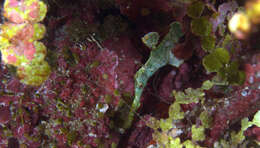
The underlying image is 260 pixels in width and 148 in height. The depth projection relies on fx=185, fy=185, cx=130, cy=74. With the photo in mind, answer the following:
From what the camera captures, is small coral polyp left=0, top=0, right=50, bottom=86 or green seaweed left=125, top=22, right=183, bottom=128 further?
green seaweed left=125, top=22, right=183, bottom=128

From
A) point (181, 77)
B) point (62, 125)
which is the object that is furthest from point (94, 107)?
point (181, 77)

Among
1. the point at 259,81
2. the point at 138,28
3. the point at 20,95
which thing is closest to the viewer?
the point at 259,81

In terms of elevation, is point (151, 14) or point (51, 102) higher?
point (151, 14)

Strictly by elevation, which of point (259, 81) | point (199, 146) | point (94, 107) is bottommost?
point (199, 146)

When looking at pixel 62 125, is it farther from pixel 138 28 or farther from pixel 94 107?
pixel 138 28

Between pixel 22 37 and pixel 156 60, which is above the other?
pixel 22 37

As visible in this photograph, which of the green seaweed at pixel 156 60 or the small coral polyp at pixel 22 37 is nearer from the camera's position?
the small coral polyp at pixel 22 37

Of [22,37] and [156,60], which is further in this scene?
[156,60]

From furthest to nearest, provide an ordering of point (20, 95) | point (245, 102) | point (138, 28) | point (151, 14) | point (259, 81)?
point (138, 28) < point (151, 14) < point (20, 95) < point (245, 102) < point (259, 81)
